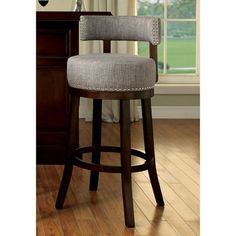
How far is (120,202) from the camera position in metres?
3.22

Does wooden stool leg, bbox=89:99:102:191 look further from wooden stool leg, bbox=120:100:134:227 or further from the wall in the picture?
the wall

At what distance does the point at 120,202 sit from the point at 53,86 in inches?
46.2

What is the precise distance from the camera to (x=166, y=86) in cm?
593

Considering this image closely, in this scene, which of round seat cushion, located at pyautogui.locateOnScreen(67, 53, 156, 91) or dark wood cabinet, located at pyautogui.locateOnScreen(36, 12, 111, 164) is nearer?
round seat cushion, located at pyautogui.locateOnScreen(67, 53, 156, 91)

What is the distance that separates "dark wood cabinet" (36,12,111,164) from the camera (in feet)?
13.2

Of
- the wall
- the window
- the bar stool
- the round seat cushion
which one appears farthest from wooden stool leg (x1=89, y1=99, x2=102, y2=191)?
the window

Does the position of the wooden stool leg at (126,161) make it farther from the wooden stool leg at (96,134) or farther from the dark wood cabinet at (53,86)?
the dark wood cabinet at (53,86)

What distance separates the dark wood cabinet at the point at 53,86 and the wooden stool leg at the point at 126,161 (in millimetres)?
1277

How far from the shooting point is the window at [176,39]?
602 cm

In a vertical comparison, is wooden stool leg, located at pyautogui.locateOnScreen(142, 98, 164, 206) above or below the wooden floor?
above

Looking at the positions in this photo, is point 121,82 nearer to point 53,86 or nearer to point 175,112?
point 53,86

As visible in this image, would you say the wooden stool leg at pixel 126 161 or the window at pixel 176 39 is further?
the window at pixel 176 39

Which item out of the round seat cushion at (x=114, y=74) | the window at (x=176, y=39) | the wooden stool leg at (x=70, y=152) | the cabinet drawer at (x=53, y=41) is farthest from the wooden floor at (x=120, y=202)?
the window at (x=176, y=39)

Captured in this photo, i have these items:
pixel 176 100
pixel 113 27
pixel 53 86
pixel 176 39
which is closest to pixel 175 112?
pixel 176 100
